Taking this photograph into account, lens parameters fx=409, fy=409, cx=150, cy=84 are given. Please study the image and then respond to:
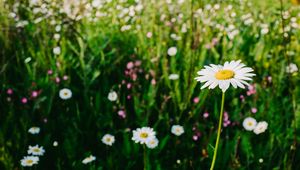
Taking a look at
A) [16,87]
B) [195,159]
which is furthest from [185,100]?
[16,87]

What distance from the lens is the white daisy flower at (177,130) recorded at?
1650 mm

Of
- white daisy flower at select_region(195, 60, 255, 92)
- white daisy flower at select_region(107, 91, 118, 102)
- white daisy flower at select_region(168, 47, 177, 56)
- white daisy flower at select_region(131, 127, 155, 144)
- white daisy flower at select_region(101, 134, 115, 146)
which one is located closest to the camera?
white daisy flower at select_region(195, 60, 255, 92)

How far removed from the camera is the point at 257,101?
1903mm

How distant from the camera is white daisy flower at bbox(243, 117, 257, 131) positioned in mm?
1669

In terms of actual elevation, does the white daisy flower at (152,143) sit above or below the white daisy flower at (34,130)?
below

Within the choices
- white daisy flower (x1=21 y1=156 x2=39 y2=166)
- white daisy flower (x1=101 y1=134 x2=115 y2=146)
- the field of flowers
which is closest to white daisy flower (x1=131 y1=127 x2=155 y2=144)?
the field of flowers

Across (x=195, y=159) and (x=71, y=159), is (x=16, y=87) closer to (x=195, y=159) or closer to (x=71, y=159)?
(x=71, y=159)

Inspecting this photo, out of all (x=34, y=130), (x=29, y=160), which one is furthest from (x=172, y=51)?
(x=29, y=160)

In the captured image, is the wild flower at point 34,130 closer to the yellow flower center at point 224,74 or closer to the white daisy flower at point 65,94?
the white daisy flower at point 65,94

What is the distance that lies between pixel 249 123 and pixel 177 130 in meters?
0.30

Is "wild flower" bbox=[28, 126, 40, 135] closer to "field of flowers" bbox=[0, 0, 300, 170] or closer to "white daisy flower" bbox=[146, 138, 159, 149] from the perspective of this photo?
"field of flowers" bbox=[0, 0, 300, 170]

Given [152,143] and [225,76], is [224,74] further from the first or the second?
[152,143]

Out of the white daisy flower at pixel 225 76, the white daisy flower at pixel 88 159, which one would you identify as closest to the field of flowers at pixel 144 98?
the white daisy flower at pixel 88 159

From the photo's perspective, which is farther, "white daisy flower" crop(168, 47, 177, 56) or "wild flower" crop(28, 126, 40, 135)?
"white daisy flower" crop(168, 47, 177, 56)
